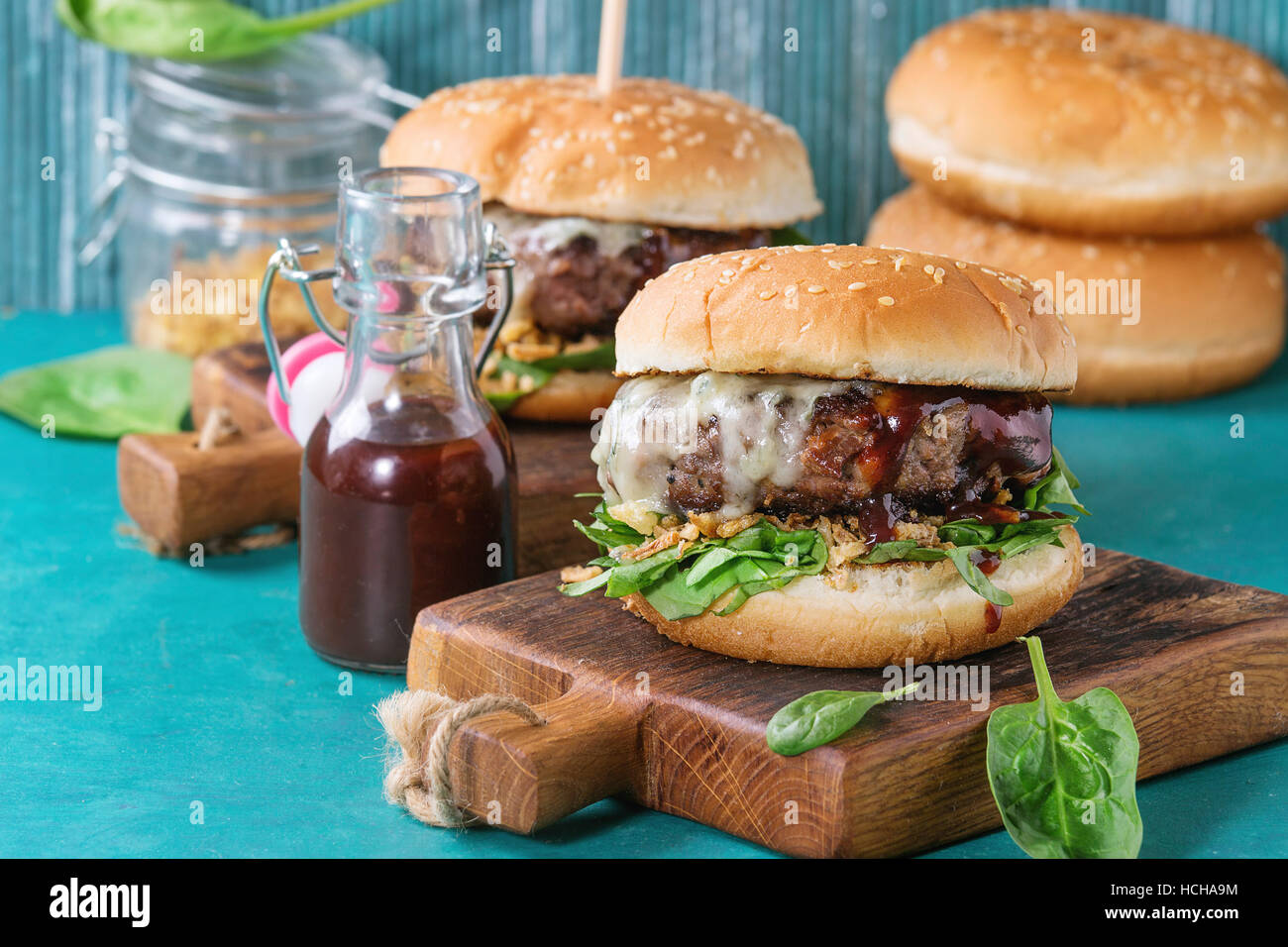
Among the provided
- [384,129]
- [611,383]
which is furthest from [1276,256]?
[384,129]

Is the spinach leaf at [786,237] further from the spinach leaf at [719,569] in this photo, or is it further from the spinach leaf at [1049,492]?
the spinach leaf at [719,569]

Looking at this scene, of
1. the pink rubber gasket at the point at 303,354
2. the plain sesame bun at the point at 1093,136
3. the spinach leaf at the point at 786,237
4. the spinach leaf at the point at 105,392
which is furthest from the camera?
the plain sesame bun at the point at 1093,136

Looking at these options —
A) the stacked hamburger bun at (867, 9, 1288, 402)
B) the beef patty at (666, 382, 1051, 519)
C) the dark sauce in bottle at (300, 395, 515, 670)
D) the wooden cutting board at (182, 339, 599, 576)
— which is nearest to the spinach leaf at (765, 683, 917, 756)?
the beef patty at (666, 382, 1051, 519)

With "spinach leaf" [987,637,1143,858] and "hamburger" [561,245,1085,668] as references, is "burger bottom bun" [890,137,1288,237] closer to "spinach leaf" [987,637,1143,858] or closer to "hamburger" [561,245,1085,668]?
"hamburger" [561,245,1085,668]

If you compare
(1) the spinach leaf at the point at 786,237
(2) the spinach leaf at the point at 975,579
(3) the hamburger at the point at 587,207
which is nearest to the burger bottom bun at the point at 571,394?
(3) the hamburger at the point at 587,207

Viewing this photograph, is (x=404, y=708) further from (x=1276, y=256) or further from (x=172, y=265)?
(x=1276, y=256)

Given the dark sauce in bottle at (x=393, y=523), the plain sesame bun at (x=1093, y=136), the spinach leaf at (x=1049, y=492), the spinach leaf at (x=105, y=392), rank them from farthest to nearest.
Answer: the plain sesame bun at (x=1093, y=136) < the spinach leaf at (x=105, y=392) < the dark sauce in bottle at (x=393, y=523) < the spinach leaf at (x=1049, y=492)

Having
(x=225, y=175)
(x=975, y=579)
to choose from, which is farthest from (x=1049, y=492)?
(x=225, y=175)
